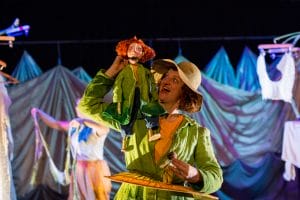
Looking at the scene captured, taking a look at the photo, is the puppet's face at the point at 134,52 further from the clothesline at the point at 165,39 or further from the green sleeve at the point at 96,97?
the clothesline at the point at 165,39

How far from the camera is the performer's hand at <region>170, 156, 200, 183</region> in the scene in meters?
1.65

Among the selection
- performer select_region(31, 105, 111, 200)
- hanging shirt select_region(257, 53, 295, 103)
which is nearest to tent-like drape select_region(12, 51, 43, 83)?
performer select_region(31, 105, 111, 200)

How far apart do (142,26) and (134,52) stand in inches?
135

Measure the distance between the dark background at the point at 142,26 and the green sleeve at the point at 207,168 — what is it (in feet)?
11.5

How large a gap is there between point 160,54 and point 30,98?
4.24 feet

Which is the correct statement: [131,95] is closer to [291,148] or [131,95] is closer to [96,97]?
[96,97]

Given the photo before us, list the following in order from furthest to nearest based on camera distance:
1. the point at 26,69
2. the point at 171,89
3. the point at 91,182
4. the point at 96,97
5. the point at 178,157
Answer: the point at 26,69 < the point at 91,182 < the point at 96,97 < the point at 171,89 < the point at 178,157

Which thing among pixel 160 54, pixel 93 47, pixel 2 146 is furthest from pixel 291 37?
pixel 2 146

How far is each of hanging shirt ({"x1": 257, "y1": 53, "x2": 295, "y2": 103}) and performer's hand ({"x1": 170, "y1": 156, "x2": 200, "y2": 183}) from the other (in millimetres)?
3515

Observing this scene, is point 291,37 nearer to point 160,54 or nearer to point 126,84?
point 160,54

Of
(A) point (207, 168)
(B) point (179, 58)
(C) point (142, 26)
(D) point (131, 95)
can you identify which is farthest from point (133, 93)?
(C) point (142, 26)

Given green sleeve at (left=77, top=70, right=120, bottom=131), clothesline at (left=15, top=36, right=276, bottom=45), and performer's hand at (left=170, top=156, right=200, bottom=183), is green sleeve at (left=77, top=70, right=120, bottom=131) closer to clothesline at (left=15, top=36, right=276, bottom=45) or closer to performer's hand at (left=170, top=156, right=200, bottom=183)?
performer's hand at (left=170, top=156, right=200, bottom=183)

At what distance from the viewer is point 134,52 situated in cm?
213

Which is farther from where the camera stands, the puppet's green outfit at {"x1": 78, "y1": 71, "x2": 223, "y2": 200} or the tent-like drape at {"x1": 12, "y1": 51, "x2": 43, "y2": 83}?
the tent-like drape at {"x1": 12, "y1": 51, "x2": 43, "y2": 83}
